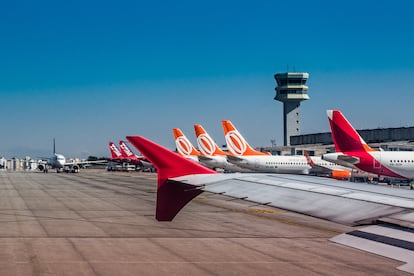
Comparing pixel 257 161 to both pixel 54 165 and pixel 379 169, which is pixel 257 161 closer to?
pixel 379 169

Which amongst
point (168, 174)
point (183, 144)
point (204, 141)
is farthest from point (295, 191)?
point (183, 144)

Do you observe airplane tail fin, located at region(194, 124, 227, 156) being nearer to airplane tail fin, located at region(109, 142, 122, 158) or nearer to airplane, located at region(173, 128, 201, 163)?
airplane, located at region(173, 128, 201, 163)

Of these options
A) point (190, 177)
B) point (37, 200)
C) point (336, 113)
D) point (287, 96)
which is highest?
point (287, 96)

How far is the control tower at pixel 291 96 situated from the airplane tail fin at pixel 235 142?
266ft

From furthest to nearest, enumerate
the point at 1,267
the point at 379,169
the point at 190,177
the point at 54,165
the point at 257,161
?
the point at 54,165, the point at 257,161, the point at 379,169, the point at 1,267, the point at 190,177

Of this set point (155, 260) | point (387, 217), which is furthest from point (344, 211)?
point (155, 260)

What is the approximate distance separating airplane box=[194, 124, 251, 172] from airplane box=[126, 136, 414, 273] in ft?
214

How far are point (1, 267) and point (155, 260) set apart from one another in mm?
3653

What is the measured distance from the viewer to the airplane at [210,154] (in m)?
77.2

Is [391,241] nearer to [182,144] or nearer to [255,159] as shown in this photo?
[255,159]

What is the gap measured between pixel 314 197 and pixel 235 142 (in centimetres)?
6349

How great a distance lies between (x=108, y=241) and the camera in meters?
18.2

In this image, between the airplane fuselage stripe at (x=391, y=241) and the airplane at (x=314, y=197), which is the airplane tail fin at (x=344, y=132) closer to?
the airplane at (x=314, y=197)

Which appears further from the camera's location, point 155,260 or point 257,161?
point 257,161
